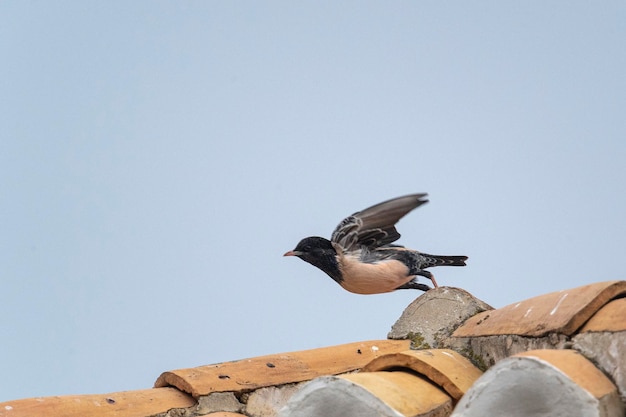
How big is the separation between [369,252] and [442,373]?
114 inches

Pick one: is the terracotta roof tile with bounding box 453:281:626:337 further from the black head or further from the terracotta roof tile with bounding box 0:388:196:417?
the black head

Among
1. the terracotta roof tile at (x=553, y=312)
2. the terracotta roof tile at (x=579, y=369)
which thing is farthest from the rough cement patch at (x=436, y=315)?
the terracotta roof tile at (x=579, y=369)

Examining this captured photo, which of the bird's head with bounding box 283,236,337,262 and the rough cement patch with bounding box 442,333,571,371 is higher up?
the bird's head with bounding box 283,236,337,262

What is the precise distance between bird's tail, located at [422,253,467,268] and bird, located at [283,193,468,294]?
24 centimetres

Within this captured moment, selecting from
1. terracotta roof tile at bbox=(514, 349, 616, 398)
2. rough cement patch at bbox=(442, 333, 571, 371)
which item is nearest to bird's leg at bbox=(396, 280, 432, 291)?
rough cement patch at bbox=(442, 333, 571, 371)

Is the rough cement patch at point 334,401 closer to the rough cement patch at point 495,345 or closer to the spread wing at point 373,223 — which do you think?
the rough cement patch at point 495,345

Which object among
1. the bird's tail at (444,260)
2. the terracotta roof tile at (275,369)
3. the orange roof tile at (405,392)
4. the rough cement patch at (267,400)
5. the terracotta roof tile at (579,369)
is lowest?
the rough cement patch at (267,400)

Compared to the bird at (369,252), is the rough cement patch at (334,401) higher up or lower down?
lower down

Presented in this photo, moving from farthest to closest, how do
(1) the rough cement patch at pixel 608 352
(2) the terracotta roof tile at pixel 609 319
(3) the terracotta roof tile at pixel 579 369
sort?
(2) the terracotta roof tile at pixel 609 319
(1) the rough cement patch at pixel 608 352
(3) the terracotta roof tile at pixel 579 369

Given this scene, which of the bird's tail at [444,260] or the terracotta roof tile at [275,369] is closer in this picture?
the terracotta roof tile at [275,369]

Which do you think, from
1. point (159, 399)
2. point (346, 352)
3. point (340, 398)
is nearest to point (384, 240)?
point (346, 352)

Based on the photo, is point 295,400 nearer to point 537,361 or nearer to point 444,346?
point 537,361

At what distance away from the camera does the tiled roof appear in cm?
230

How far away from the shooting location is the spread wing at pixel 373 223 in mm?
5840
